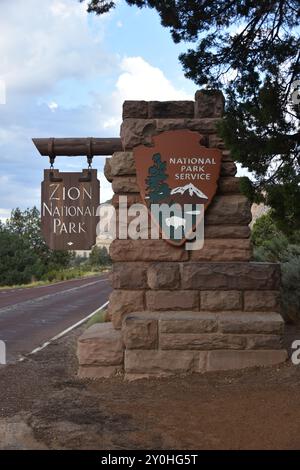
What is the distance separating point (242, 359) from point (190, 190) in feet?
7.17

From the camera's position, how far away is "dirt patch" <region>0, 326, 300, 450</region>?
4648mm

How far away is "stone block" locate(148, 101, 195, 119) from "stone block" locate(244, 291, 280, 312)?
8.07ft

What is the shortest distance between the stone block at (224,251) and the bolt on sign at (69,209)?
2.02m

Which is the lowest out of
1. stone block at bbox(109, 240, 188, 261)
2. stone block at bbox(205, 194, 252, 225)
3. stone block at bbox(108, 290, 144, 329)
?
stone block at bbox(108, 290, 144, 329)

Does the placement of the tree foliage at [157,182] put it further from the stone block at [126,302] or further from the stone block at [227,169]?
the stone block at [126,302]

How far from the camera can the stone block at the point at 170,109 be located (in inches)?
297

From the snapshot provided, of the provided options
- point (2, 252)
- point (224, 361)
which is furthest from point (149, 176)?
point (2, 252)

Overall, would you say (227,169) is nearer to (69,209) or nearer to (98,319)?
(69,209)

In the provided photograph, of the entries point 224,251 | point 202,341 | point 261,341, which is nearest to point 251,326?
point 261,341

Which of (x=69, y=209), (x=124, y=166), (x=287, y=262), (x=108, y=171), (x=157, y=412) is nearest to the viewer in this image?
(x=157, y=412)

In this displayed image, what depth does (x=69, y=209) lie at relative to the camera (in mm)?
8625

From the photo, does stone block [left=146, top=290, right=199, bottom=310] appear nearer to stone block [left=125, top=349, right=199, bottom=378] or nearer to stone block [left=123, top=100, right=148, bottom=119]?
stone block [left=125, top=349, right=199, bottom=378]

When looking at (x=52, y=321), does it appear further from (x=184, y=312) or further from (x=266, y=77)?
(x=266, y=77)

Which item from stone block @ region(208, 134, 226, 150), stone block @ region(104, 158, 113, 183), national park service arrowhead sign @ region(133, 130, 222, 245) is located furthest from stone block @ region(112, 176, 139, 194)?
stone block @ region(208, 134, 226, 150)
